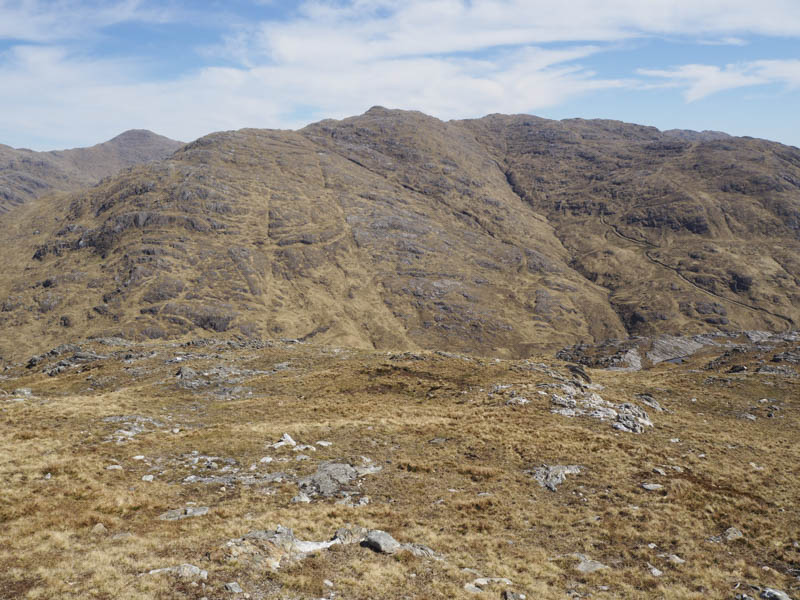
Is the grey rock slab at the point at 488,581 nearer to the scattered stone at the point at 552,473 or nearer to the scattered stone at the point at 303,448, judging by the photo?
the scattered stone at the point at 552,473

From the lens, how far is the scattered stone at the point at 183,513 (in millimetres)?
17281

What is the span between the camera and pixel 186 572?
12305 mm

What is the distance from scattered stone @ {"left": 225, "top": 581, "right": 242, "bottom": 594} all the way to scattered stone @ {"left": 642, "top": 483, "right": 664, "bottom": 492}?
20174mm

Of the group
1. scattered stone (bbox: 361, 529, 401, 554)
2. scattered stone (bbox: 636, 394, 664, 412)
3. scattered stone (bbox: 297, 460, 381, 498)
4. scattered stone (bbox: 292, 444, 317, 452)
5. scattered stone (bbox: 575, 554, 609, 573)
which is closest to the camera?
scattered stone (bbox: 361, 529, 401, 554)

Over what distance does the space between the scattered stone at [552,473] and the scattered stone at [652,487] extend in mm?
3314

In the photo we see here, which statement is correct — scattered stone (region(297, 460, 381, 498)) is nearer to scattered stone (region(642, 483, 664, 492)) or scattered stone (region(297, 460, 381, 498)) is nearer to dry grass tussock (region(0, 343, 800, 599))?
dry grass tussock (region(0, 343, 800, 599))

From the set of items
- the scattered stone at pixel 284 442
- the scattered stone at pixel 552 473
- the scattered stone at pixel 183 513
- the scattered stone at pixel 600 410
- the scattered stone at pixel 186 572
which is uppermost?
the scattered stone at pixel 186 572

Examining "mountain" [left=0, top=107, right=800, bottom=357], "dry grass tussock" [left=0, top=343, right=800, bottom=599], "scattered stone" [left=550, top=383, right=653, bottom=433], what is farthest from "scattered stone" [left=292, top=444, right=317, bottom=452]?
"mountain" [left=0, top=107, right=800, bottom=357]

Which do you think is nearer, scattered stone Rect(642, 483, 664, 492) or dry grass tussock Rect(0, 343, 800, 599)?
dry grass tussock Rect(0, 343, 800, 599)

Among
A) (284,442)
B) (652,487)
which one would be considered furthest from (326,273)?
(652,487)

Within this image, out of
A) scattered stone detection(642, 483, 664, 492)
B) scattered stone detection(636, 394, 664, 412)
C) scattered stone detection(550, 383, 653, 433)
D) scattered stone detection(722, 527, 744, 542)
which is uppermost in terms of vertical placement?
scattered stone detection(722, 527, 744, 542)

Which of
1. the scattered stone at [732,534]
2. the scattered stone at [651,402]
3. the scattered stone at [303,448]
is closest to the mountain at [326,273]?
the scattered stone at [651,402]

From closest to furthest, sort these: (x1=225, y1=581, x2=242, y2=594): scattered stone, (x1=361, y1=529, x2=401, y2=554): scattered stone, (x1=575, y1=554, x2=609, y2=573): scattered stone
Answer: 1. (x1=225, y1=581, x2=242, y2=594): scattered stone
2. (x1=361, y1=529, x2=401, y2=554): scattered stone
3. (x1=575, y1=554, x2=609, y2=573): scattered stone

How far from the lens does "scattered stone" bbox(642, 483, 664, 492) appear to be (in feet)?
73.2
